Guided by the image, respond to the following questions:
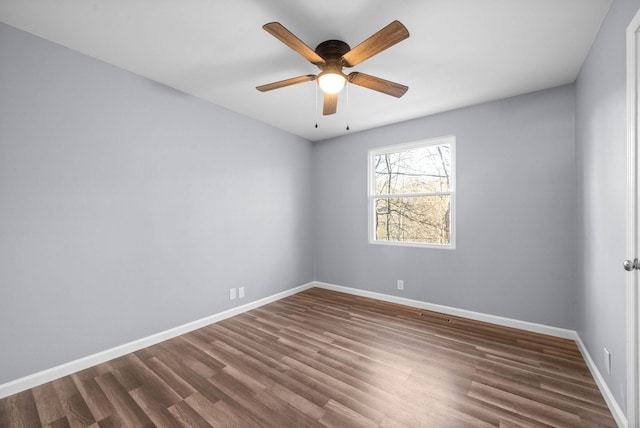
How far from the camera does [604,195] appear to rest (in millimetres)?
1823

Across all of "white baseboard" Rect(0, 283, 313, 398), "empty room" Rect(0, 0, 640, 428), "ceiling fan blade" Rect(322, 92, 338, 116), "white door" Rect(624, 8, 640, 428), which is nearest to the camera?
"white door" Rect(624, 8, 640, 428)

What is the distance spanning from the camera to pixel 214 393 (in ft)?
6.14

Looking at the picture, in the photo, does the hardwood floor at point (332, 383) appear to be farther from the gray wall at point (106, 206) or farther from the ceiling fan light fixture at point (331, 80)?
the ceiling fan light fixture at point (331, 80)

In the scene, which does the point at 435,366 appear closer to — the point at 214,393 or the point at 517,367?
the point at 517,367

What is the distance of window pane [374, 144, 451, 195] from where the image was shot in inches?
135

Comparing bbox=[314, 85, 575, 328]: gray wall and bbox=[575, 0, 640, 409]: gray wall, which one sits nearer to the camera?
bbox=[575, 0, 640, 409]: gray wall

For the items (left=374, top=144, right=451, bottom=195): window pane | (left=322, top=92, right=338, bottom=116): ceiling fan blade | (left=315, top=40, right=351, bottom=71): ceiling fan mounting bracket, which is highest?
(left=315, top=40, right=351, bottom=71): ceiling fan mounting bracket

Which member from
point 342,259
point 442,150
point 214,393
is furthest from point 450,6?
point 342,259

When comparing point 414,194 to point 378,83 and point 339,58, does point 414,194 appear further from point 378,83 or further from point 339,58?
point 339,58

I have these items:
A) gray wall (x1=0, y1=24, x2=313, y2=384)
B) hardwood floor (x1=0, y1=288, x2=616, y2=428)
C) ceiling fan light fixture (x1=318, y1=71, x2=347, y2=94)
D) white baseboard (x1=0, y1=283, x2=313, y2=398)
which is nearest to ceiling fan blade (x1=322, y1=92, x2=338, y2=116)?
ceiling fan light fixture (x1=318, y1=71, x2=347, y2=94)

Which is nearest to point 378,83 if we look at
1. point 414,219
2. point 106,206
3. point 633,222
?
point 633,222

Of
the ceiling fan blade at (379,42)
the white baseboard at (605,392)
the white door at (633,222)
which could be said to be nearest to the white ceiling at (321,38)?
the ceiling fan blade at (379,42)

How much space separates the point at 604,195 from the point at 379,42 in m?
1.83

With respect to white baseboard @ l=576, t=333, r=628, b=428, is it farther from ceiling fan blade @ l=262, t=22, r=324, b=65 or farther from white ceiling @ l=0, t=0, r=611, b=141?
ceiling fan blade @ l=262, t=22, r=324, b=65
